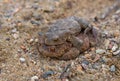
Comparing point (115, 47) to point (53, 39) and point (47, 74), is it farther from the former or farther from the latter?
point (47, 74)

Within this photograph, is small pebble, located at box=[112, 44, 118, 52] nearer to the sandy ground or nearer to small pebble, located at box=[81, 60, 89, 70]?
the sandy ground

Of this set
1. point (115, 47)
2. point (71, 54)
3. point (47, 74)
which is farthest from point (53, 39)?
point (115, 47)

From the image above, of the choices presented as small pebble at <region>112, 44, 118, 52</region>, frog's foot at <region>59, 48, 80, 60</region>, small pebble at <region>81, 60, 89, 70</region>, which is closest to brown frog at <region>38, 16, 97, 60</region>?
frog's foot at <region>59, 48, 80, 60</region>

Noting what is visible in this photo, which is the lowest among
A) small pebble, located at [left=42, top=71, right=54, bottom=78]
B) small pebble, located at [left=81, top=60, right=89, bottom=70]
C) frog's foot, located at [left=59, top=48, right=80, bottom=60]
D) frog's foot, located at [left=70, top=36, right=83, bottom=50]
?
small pebble, located at [left=42, top=71, right=54, bottom=78]

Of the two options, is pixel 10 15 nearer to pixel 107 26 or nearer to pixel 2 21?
pixel 2 21

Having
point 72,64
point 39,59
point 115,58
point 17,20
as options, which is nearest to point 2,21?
point 17,20

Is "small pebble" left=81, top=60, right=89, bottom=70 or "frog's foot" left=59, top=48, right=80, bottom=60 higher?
"frog's foot" left=59, top=48, right=80, bottom=60
